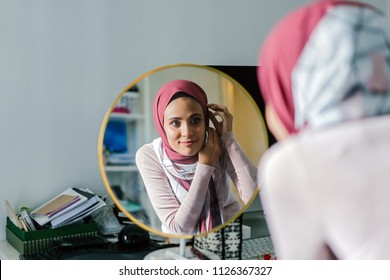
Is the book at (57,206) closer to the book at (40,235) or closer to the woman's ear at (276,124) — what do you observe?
the book at (40,235)

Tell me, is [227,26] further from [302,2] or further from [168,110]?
[168,110]

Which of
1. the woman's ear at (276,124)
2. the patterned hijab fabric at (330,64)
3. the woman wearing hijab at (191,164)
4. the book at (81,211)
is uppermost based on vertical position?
the patterned hijab fabric at (330,64)

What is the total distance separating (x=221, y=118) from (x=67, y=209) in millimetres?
543

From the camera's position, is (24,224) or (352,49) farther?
(24,224)

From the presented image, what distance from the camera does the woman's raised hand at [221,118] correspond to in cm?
85

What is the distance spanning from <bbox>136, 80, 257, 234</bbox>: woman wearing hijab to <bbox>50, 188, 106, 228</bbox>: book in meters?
0.41

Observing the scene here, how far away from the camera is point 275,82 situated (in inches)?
16.4

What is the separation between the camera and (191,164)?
0.83 m

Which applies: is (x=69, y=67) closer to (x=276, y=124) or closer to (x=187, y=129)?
(x=187, y=129)

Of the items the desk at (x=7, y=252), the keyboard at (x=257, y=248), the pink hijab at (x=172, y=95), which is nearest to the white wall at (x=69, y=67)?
the desk at (x=7, y=252)

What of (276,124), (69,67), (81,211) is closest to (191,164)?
(276,124)
